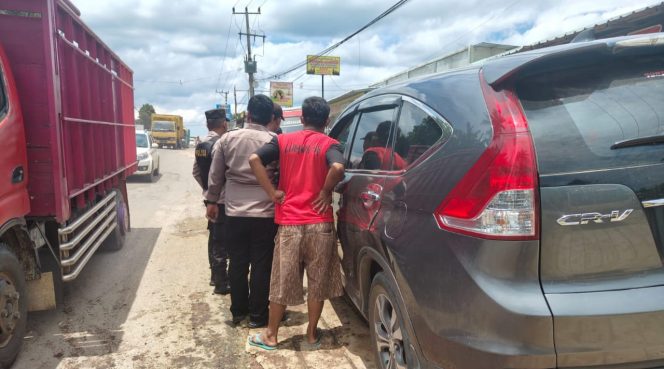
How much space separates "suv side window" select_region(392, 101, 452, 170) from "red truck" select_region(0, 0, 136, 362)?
2561 millimetres

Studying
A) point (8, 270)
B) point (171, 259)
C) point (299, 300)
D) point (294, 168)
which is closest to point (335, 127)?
point (294, 168)

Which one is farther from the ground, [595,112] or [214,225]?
[595,112]

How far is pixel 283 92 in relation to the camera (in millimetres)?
44000

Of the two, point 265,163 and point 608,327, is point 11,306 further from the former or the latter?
point 608,327

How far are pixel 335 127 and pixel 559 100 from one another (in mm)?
2377

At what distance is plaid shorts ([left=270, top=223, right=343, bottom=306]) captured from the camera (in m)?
3.22

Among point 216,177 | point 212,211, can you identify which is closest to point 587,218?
point 216,177

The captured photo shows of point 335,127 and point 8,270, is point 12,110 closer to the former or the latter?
point 8,270

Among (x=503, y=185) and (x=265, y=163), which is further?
(x=265, y=163)

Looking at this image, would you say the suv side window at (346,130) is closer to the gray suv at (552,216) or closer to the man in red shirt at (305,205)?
the man in red shirt at (305,205)

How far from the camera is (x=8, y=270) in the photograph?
3.12 meters

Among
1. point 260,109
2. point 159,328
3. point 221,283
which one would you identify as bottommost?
point 159,328

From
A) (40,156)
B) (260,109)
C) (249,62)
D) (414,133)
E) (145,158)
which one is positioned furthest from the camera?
(249,62)

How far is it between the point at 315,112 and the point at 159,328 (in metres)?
2.26
